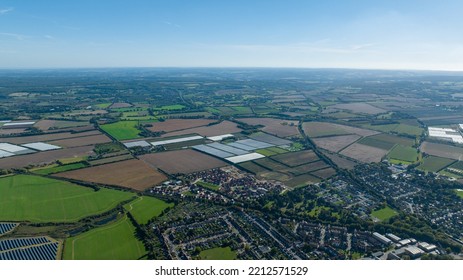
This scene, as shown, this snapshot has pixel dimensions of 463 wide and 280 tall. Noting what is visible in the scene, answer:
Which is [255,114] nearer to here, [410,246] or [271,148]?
[271,148]

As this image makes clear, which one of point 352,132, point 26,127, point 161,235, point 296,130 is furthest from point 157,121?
point 161,235

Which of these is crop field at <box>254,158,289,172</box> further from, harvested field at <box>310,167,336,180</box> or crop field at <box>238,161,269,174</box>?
harvested field at <box>310,167,336,180</box>

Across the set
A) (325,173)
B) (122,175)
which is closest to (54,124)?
(122,175)

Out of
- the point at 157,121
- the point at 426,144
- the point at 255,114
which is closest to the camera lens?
the point at 426,144

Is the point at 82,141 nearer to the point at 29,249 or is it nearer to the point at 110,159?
the point at 110,159

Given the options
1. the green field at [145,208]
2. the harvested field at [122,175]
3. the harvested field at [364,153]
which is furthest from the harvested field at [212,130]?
the green field at [145,208]

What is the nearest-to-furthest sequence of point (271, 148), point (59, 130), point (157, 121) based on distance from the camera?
point (271, 148) → point (59, 130) → point (157, 121)

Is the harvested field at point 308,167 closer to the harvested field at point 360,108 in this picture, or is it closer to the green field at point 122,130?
the green field at point 122,130
